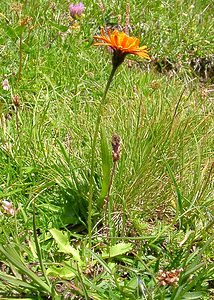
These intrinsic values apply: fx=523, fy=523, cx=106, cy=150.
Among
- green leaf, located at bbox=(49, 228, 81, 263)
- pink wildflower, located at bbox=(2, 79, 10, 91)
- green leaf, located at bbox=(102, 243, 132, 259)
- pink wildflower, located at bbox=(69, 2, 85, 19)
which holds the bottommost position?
green leaf, located at bbox=(102, 243, 132, 259)

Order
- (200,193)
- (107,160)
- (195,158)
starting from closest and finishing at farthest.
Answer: (107,160) < (200,193) < (195,158)

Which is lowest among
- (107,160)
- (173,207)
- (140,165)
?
(173,207)

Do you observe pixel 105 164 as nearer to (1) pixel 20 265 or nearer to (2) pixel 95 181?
(2) pixel 95 181

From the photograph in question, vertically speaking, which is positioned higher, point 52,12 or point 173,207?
point 52,12

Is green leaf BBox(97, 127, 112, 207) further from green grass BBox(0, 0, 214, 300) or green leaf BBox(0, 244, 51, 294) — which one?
green leaf BBox(0, 244, 51, 294)

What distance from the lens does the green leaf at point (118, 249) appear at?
1413 mm

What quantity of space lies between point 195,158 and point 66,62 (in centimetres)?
85

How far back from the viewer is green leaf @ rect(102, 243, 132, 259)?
1413 millimetres

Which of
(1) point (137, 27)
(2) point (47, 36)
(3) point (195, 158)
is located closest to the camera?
(3) point (195, 158)

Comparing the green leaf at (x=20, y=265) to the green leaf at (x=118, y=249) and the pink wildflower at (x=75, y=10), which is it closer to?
the green leaf at (x=118, y=249)

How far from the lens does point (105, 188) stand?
1.54 meters

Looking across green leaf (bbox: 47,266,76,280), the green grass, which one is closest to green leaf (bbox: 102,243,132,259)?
the green grass

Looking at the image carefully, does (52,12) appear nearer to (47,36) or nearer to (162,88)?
(47,36)

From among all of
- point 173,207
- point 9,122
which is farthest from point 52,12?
point 173,207
